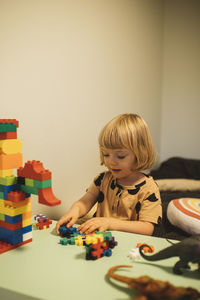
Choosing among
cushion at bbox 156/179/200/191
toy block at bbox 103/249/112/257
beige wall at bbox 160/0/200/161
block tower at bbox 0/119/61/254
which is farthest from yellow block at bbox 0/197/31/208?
beige wall at bbox 160/0/200/161

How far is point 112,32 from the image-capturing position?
5.41 ft

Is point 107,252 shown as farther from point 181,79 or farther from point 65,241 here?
point 181,79

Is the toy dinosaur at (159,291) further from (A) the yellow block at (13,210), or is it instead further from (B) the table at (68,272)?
(A) the yellow block at (13,210)

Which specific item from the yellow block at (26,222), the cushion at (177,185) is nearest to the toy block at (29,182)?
the yellow block at (26,222)

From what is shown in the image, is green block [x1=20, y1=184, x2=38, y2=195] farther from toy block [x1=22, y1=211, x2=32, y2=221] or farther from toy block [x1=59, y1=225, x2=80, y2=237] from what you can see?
toy block [x1=59, y1=225, x2=80, y2=237]

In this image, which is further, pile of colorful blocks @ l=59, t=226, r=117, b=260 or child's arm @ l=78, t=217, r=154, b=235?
child's arm @ l=78, t=217, r=154, b=235

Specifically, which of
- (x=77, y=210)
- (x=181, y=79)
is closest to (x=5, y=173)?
(x=77, y=210)

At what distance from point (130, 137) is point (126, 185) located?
0.19 metres

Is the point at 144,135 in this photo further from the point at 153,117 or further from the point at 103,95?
the point at 153,117

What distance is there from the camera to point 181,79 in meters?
2.50

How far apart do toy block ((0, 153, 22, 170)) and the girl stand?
0.24 metres

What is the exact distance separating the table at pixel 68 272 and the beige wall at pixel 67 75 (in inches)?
17.6

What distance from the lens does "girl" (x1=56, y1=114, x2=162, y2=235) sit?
2.83 feet

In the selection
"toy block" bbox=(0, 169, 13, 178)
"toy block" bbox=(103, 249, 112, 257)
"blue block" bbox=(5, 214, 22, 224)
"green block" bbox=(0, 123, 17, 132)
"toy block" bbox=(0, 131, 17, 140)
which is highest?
"green block" bbox=(0, 123, 17, 132)
